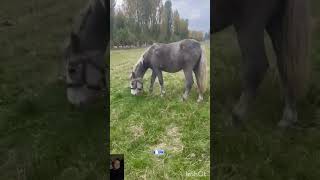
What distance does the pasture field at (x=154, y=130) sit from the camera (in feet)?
7.84

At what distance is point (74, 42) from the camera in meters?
2.62

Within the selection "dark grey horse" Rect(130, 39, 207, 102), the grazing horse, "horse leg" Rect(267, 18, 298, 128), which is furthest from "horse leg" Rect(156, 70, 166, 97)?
"horse leg" Rect(267, 18, 298, 128)

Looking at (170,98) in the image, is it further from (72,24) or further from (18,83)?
(18,83)

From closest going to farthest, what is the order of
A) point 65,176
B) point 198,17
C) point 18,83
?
point 198,17 → point 65,176 → point 18,83

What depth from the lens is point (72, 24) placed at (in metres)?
2.67

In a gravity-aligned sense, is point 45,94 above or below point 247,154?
above

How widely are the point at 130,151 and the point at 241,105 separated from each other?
0.79 m

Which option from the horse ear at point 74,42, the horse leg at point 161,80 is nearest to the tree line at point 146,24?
the horse leg at point 161,80

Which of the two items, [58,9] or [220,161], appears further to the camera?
[58,9]

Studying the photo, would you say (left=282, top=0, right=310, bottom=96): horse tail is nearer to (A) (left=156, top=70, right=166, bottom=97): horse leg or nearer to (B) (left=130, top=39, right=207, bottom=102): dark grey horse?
(B) (left=130, top=39, right=207, bottom=102): dark grey horse

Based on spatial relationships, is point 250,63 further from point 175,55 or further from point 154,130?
point 154,130

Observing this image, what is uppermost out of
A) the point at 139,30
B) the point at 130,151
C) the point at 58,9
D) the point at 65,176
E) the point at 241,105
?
the point at 58,9

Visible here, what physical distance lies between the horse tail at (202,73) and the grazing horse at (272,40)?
245 millimetres

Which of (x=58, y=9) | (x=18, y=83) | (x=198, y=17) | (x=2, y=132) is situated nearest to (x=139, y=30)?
(x=198, y=17)
